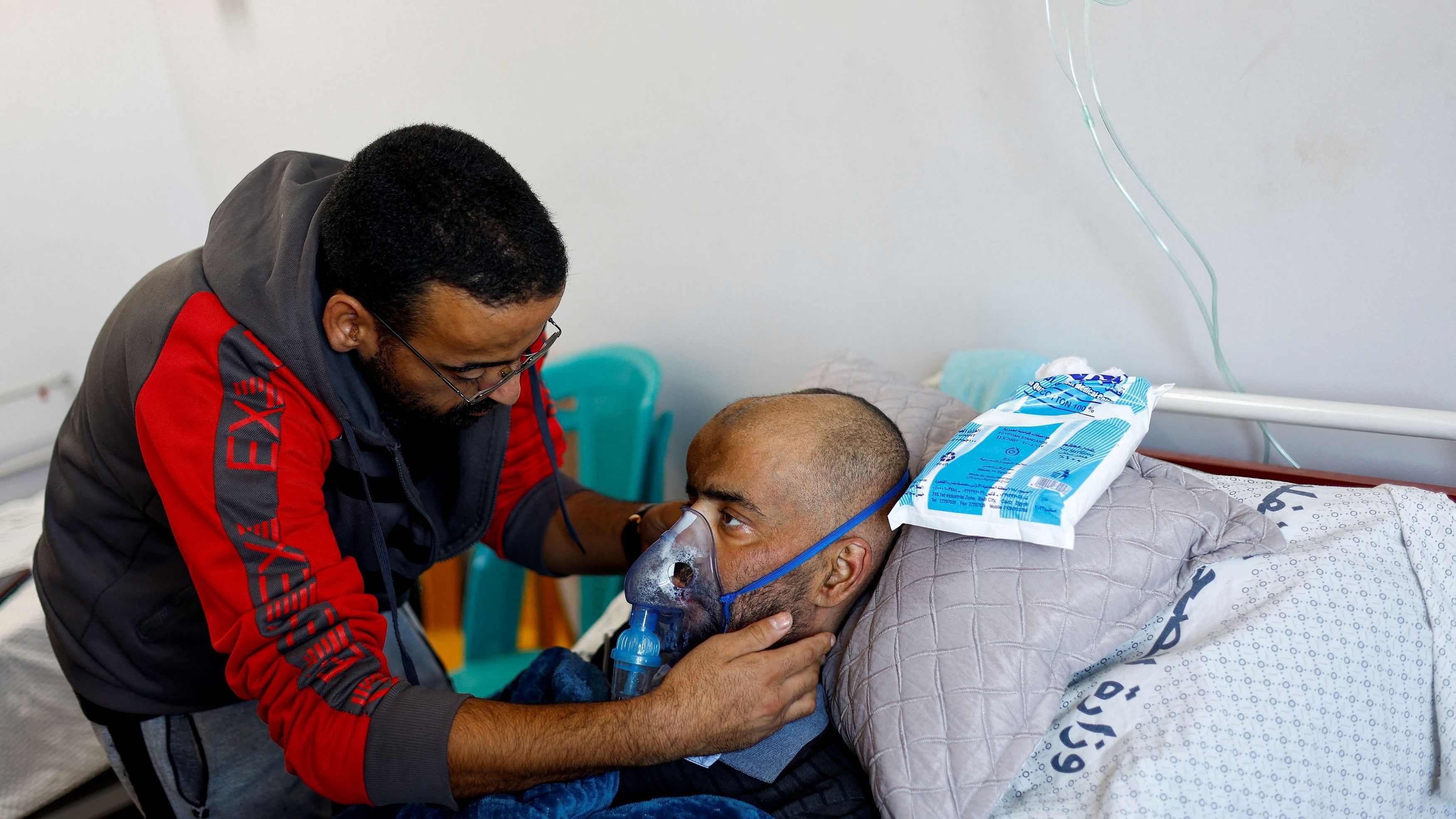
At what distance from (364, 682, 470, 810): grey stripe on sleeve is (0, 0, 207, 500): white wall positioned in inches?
119

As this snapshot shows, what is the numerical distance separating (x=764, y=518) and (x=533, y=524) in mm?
690

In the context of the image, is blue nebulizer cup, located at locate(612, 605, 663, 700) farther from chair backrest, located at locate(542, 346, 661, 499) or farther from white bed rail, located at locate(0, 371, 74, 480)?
white bed rail, located at locate(0, 371, 74, 480)

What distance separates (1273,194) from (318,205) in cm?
154

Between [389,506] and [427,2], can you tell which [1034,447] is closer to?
[389,506]

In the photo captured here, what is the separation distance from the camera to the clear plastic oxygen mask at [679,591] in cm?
152

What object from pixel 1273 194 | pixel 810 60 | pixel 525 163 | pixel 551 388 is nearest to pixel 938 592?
pixel 1273 194

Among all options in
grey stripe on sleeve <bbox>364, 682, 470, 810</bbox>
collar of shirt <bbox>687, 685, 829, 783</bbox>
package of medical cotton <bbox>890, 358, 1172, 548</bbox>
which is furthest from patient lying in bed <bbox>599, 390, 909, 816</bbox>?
grey stripe on sleeve <bbox>364, 682, 470, 810</bbox>

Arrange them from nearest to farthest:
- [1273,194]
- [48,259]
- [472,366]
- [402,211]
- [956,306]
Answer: [402,211], [472,366], [1273,194], [956,306], [48,259]

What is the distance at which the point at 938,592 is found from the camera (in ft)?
4.52

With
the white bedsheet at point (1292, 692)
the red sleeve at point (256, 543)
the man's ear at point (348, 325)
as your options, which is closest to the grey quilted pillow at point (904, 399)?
the white bedsheet at point (1292, 692)

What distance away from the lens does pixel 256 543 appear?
132 centimetres

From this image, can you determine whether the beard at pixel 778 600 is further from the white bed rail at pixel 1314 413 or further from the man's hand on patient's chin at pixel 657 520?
the white bed rail at pixel 1314 413

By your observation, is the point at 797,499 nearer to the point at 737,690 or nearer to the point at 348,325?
the point at 737,690

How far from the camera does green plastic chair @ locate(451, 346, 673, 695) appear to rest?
8.36ft
